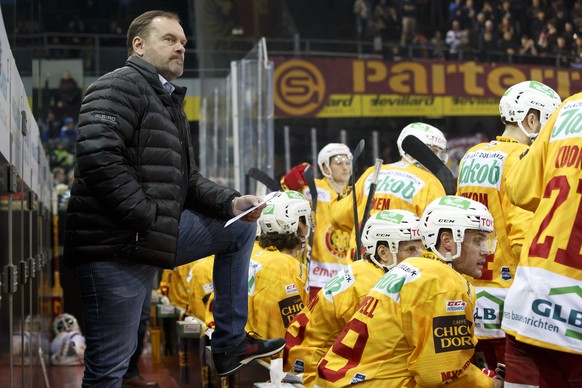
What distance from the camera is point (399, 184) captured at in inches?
217

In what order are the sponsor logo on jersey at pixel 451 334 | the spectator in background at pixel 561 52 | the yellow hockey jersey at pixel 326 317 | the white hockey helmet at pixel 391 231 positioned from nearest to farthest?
the sponsor logo on jersey at pixel 451 334, the yellow hockey jersey at pixel 326 317, the white hockey helmet at pixel 391 231, the spectator in background at pixel 561 52

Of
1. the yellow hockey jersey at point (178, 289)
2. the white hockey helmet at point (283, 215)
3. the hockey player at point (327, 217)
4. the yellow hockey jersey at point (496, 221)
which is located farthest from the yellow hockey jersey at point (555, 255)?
the yellow hockey jersey at point (178, 289)

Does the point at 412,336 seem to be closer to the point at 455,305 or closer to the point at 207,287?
the point at 455,305

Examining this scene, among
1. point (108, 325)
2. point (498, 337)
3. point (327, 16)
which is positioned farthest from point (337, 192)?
point (327, 16)

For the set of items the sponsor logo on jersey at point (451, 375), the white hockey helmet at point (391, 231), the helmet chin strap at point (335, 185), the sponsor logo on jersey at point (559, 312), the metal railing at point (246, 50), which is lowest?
the sponsor logo on jersey at point (451, 375)

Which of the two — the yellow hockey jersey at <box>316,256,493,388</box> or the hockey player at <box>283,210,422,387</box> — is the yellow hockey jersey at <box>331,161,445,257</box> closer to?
the hockey player at <box>283,210,422,387</box>

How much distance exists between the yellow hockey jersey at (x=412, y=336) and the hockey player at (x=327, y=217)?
3723mm

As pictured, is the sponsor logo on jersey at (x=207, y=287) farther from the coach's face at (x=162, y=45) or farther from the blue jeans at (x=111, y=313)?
the coach's face at (x=162, y=45)

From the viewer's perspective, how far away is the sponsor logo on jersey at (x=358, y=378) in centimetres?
334

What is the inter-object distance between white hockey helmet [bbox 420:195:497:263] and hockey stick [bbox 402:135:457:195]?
1.73 meters

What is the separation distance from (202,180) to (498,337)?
6.13 feet

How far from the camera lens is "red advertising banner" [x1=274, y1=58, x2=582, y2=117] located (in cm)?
1416

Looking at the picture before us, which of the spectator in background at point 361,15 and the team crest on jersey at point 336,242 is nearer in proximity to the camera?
the team crest on jersey at point 336,242

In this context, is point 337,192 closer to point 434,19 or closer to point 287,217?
point 287,217
